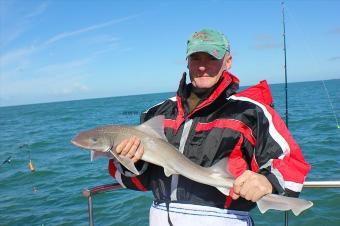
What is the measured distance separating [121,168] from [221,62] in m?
1.44

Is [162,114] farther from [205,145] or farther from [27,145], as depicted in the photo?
[27,145]

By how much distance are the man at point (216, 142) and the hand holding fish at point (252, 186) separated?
8 centimetres

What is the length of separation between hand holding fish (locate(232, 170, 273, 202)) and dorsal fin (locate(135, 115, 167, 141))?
93 centimetres

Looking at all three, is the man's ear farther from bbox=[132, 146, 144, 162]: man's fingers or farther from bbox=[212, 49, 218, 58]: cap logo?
bbox=[132, 146, 144, 162]: man's fingers

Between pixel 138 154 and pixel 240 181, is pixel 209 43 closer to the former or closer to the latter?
pixel 138 154

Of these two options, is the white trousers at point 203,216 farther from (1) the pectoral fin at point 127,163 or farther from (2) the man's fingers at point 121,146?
Result: (2) the man's fingers at point 121,146

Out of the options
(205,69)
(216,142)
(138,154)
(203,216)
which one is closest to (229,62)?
(205,69)

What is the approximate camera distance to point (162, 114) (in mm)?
3875

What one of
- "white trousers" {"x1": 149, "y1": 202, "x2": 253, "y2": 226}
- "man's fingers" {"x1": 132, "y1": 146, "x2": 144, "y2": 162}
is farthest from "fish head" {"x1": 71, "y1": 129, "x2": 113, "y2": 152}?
"white trousers" {"x1": 149, "y1": 202, "x2": 253, "y2": 226}

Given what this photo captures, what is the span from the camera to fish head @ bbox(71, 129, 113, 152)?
12.0ft

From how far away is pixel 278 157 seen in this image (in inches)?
123

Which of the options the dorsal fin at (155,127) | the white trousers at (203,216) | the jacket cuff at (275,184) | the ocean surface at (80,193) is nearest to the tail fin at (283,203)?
the jacket cuff at (275,184)

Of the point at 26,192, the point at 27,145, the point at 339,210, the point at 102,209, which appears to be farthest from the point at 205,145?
the point at 27,145

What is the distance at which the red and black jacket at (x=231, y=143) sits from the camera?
3.12 meters
